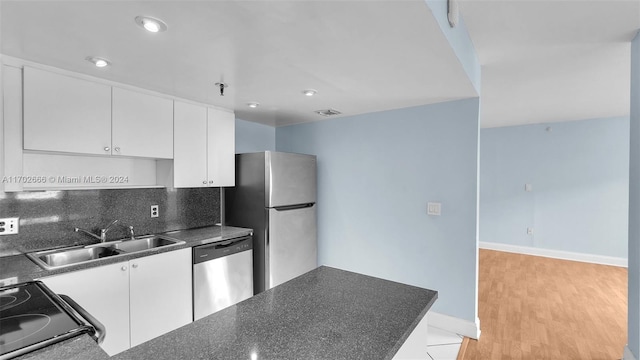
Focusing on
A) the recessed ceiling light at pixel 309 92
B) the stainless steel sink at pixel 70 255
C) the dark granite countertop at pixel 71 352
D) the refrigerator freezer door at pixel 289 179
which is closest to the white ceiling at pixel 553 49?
the recessed ceiling light at pixel 309 92

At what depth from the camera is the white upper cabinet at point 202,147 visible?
2.62 meters

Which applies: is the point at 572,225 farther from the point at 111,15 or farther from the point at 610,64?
the point at 111,15

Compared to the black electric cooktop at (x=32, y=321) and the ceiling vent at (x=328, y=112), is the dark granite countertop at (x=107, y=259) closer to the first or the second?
the black electric cooktop at (x=32, y=321)

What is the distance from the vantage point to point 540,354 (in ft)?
7.82

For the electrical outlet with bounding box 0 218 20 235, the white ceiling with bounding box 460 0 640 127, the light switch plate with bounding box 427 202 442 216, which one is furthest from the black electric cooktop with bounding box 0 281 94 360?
the light switch plate with bounding box 427 202 442 216

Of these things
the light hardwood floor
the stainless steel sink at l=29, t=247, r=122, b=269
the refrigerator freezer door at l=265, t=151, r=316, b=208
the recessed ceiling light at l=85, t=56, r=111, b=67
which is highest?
the recessed ceiling light at l=85, t=56, r=111, b=67

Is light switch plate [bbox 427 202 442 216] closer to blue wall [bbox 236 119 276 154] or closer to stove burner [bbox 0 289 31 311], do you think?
blue wall [bbox 236 119 276 154]

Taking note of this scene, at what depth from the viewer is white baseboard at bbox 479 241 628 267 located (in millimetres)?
4754

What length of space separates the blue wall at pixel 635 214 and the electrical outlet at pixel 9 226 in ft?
13.0

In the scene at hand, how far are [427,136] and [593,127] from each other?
379cm

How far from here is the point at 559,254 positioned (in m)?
5.12

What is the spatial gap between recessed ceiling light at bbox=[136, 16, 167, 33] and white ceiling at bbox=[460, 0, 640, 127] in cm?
154

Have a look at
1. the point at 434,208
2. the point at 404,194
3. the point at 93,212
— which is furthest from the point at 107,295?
the point at 434,208

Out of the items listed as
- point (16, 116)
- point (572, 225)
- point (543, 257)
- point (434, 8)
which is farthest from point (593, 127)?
point (16, 116)
